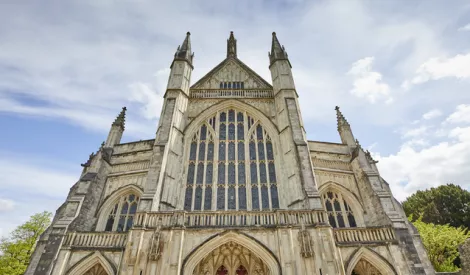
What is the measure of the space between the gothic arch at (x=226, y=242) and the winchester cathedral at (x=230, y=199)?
41 mm

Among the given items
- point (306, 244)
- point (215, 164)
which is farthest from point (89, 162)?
point (306, 244)

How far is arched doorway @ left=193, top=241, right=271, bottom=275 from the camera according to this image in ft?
34.6

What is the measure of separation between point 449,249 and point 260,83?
704 inches

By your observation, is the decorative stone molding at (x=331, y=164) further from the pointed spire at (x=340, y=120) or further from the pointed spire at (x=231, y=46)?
the pointed spire at (x=231, y=46)

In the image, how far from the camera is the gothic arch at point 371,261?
33.8ft

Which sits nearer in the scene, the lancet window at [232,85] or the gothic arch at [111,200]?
the gothic arch at [111,200]

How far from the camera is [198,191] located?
13570 millimetres

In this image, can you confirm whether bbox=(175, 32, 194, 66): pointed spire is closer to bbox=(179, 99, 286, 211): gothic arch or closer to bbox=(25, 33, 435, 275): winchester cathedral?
bbox=(25, 33, 435, 275): winchester cathedral

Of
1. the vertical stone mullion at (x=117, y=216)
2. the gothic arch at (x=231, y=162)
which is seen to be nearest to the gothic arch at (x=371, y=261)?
the gothic arch at (x=231, y=162)

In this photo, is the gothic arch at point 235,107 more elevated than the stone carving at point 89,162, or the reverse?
the gothic arch at point 235,107

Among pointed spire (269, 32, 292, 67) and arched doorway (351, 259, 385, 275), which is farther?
pointed spire (269, 32, 292, 67)

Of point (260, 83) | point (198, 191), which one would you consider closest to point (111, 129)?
point (198, 191)

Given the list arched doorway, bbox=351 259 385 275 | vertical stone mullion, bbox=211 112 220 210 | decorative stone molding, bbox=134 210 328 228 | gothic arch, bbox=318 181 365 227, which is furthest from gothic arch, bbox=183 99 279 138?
arched doorway, bbox=351 259 385 275

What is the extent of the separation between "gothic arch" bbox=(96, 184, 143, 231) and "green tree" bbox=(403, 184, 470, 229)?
2528 cm
